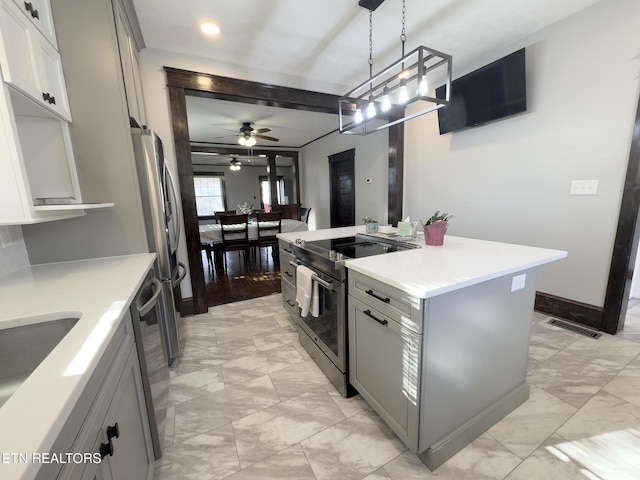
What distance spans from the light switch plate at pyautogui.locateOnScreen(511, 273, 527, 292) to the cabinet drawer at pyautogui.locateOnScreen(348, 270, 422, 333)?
652 millimetres

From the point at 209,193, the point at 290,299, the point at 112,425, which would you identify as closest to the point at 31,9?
the point at 112,425

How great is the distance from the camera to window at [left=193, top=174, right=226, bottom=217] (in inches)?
373

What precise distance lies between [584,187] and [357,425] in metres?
2.69

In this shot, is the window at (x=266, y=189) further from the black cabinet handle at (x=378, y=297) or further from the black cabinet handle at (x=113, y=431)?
the black cabinet handle at (x=113, y=431)

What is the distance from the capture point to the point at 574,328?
238 cm

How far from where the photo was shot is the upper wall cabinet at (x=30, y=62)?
104 cm

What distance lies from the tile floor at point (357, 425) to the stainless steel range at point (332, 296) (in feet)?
0.44

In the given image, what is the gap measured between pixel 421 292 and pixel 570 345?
2061 millimetres

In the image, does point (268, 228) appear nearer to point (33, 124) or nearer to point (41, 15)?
point (33, 124)

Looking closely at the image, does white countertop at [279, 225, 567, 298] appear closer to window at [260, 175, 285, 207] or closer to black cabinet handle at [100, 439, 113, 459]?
black cabinet handle at [100, 439, 113, 459]

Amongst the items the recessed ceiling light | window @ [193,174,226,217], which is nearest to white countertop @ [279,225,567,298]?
the recessed ceiling light

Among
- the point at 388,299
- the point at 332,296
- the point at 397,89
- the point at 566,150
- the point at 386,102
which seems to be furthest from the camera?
the point at 566,150

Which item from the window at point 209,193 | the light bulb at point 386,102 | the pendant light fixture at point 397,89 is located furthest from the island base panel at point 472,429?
the window at point 209,193

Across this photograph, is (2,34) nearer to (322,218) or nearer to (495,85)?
(495,85)
